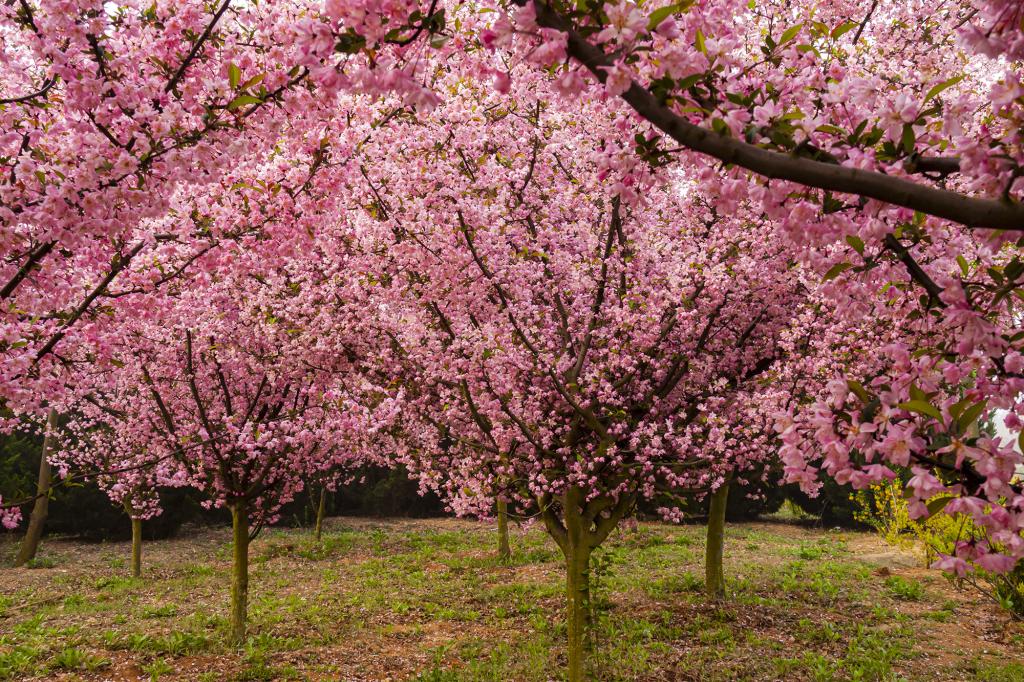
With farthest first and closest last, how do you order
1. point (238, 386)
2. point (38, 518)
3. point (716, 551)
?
point (38, 518)
point (716, 551)
point (238, 386)

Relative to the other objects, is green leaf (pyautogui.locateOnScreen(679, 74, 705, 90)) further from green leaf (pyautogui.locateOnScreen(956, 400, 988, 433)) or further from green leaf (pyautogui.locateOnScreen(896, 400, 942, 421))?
green leaf (pyautogui.locateOnScreen(956, 400, 988, 433))

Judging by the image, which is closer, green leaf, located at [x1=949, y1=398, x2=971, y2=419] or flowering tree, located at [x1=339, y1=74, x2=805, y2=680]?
green leaf, located at [x1=949, y1=398, x2=971, y2=419]

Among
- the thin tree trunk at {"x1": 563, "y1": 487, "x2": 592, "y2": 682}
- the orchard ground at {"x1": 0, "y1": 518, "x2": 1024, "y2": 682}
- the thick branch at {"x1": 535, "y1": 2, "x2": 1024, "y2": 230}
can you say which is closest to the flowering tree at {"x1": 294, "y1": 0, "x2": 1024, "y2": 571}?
the thick branch at {"x1": 535, "y1": 2, "x2": 1024, "y2": 230}

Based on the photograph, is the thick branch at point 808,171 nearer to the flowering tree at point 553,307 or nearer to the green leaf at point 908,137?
the green leaf at point 908,137

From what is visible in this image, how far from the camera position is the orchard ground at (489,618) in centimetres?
742

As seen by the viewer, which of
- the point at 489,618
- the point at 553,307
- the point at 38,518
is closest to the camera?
the point at 553,307

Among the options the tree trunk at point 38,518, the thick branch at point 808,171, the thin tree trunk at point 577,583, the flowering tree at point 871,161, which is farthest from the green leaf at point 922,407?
the tree trunk at point 38,518

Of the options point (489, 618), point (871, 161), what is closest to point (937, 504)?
point (871, 161)

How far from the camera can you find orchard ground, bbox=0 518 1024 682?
7.42m

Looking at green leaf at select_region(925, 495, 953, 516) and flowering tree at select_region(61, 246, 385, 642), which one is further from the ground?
flowering tree at select_region(61, 246, 385, 642)

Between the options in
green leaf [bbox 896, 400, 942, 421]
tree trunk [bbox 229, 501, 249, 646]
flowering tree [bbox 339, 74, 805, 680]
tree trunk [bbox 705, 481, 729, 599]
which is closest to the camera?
green leaf [bbox 896, 400, 942, 421]

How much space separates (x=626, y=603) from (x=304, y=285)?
663cm

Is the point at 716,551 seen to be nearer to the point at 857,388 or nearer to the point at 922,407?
the point at 857,388

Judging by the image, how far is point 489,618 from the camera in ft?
31.3
